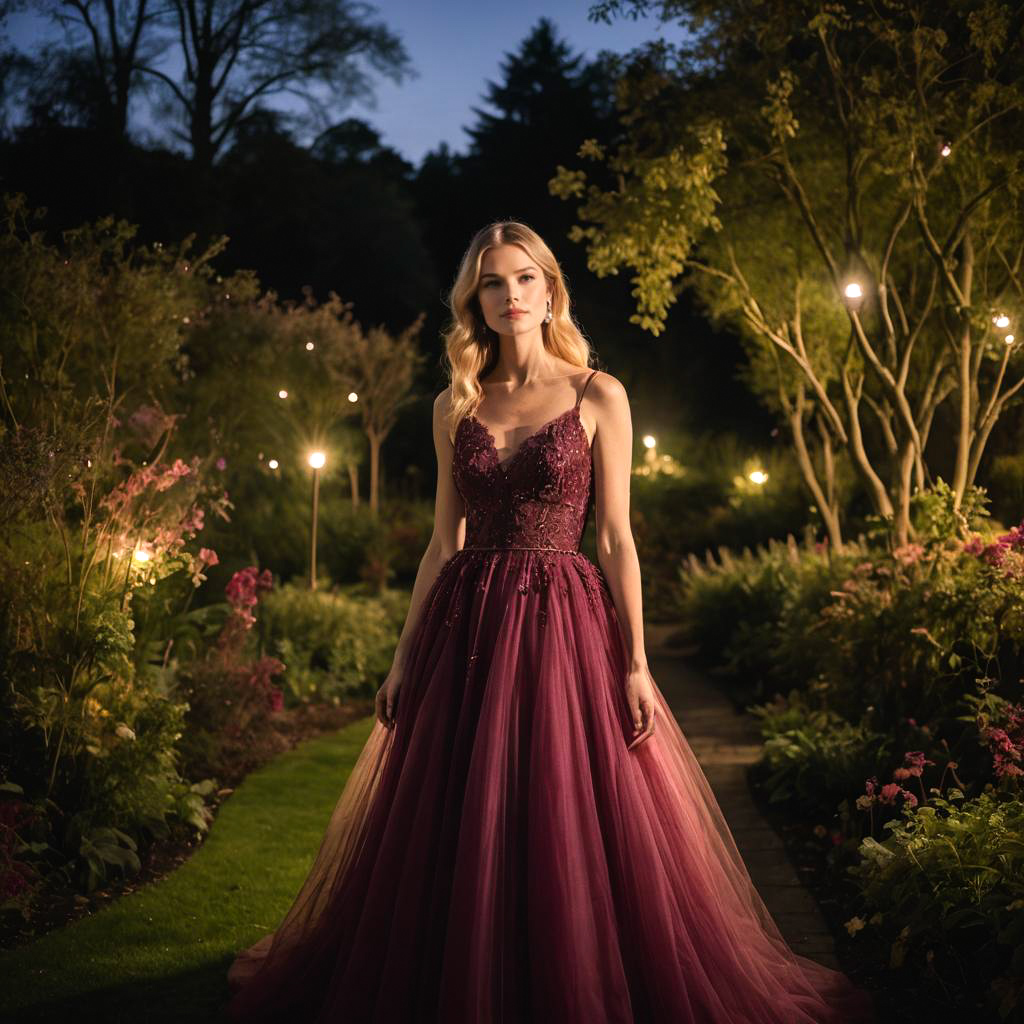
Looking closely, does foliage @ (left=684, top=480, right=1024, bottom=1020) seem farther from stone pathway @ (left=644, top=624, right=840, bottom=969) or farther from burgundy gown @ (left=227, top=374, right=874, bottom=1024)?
burgundy gown @ (left=227, top=374, right=874, bottom=1024)

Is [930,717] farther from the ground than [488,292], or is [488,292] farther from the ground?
[488,292]

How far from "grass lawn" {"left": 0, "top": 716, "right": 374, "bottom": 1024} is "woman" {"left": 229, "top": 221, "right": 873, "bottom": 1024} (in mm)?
376

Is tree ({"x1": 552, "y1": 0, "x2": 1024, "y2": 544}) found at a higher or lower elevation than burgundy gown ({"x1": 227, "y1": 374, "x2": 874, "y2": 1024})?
higher

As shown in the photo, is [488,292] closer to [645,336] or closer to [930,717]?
[930,717]

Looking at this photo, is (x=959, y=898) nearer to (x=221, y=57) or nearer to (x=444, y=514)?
(x=444, y=514)

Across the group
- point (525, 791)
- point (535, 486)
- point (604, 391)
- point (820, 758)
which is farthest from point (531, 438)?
point (820, 758)

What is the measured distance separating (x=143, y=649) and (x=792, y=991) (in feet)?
13.3

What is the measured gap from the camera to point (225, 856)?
5180mm

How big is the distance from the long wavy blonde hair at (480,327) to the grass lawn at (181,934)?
6.83 ft

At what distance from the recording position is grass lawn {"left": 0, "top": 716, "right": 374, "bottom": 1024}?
140 inches

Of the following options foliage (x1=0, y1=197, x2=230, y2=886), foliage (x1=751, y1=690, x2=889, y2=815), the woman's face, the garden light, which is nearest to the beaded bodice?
the woman's face

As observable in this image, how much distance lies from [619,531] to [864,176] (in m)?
6.92

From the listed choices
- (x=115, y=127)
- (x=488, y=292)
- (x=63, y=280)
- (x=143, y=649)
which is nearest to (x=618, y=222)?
(x=63, y=280)

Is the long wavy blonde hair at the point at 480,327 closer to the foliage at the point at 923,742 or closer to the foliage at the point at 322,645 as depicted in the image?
the foliage at the point at 923,742
